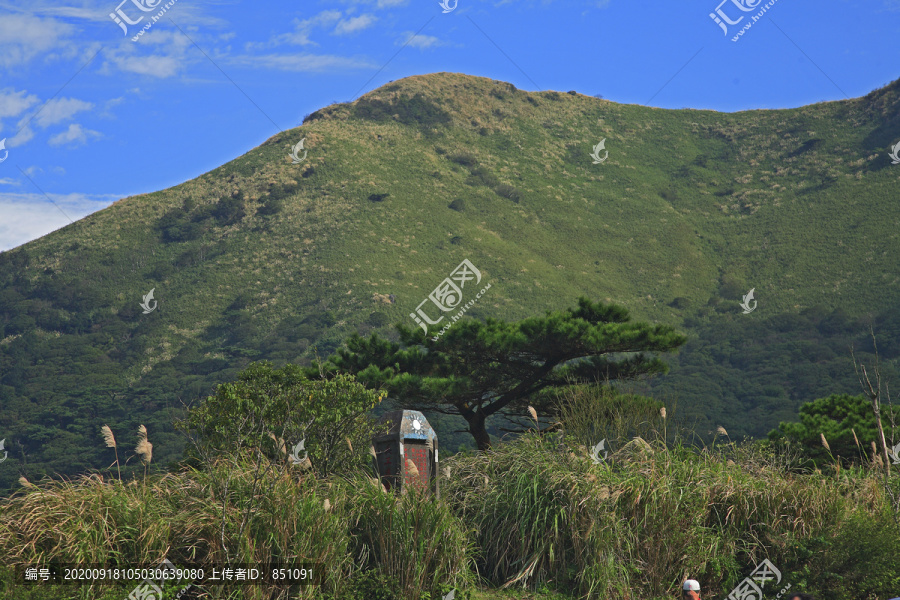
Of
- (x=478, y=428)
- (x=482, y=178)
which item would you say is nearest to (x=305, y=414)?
(x=478, y=428)

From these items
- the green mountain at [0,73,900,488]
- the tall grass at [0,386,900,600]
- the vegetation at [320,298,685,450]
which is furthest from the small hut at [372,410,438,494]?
the green mountain at [0,73,900,488]

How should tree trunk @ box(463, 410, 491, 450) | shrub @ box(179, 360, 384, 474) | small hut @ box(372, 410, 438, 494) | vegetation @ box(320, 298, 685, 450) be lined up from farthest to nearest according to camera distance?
tree trunk @ box(463, 410, 491, 450) < vegetation @ box(320, 298, 685, 450) < shrub @ box(179, 360, 384, 474) < small hut @ box(372, 410, 438, 494)

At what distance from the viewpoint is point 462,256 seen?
71.2 m

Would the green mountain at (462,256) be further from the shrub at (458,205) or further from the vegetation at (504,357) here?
the vegetation at (504,357)

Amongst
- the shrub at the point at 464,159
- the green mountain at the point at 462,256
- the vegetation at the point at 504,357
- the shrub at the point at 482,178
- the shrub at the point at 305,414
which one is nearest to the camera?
the shrub at the point at 305,414

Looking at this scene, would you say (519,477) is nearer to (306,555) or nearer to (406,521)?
(406,521)

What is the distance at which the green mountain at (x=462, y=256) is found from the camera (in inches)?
2165

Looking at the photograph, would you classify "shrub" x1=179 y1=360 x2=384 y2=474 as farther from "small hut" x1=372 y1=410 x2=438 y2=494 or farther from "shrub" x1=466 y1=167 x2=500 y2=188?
"shrub" x1=466 y1=167 x2=500 y2=188

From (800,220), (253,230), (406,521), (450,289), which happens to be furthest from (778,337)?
(406,521)

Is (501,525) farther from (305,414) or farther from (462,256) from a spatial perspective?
(462,256)

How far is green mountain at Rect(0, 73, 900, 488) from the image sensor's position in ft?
180

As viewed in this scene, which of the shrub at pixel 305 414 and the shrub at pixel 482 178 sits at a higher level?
the shrub at pixel 482 178

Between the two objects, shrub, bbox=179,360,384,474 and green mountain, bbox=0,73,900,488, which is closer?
shrub, bbox=179,360,384,474

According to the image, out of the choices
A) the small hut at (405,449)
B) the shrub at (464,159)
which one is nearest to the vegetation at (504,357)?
the small hut at (405,449)
